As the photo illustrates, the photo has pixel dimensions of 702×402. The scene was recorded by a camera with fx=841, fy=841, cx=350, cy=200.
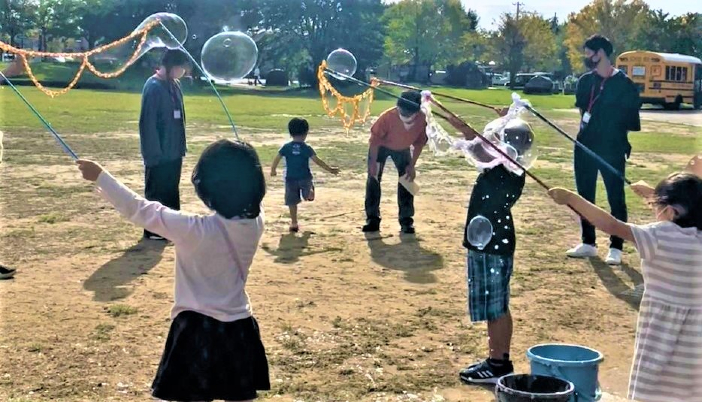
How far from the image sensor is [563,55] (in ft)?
291

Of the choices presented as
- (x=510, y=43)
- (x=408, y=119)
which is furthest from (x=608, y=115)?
(x=510, y=43)

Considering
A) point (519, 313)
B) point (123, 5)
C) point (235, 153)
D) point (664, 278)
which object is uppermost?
point (123, 5)

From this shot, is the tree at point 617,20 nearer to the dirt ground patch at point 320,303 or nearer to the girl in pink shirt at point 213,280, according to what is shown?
the dirt ground patch at point 320,303

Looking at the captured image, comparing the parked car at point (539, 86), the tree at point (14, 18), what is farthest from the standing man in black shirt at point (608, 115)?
the tree at point (14, 18)

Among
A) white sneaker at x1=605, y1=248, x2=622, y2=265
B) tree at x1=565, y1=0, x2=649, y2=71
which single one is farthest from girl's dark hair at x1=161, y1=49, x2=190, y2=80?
tree at x1=565, y1=0, x2=649, y2=71

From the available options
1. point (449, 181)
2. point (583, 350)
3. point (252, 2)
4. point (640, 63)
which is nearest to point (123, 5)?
point (252, 2)

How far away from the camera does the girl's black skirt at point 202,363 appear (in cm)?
349

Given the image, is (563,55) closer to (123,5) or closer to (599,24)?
(599,24)

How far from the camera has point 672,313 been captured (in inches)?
147

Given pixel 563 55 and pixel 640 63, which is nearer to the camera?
pixel 640 63

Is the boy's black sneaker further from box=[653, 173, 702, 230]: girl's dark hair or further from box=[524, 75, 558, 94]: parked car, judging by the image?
box=[524, 75, 558, 94]: parked car

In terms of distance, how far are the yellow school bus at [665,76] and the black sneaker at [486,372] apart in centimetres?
3673

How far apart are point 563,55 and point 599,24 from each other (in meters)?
27.6

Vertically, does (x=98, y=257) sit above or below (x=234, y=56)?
below
